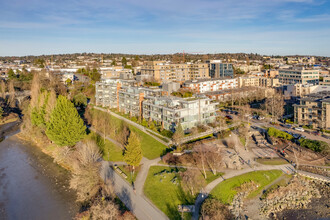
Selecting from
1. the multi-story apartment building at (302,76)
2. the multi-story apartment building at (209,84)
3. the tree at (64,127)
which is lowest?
the tree at (64,127)

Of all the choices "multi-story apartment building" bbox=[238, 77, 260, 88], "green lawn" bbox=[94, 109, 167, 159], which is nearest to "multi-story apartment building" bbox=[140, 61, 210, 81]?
"multi-story apartment building" bbox=[238, 77, 260, 88]

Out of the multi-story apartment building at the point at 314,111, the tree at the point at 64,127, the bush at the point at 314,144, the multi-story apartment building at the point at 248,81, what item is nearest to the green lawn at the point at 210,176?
the bush at the point at 314,144

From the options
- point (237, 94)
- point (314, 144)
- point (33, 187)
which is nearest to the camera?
point (33, 187)

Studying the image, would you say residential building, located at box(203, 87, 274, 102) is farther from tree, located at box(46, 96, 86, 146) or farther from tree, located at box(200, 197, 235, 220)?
tree, located at box(200, 197, 235, 220)

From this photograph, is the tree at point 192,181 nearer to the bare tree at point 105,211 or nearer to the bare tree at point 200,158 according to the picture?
the bare tree at point 200,158

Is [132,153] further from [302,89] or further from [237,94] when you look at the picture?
[302,89]

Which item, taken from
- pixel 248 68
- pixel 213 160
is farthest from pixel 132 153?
pixel 248 68
